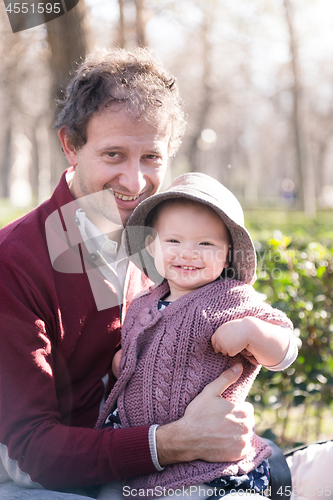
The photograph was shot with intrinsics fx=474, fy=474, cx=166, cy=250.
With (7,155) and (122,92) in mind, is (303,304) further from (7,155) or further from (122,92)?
(7,155)

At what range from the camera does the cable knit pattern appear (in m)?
1.96

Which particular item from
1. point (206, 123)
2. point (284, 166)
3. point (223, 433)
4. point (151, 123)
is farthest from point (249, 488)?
point (284, 166)

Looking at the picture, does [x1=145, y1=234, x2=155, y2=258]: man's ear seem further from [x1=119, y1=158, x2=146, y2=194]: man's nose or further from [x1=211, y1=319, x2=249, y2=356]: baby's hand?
[x1=211, y1=319, x2=249, y2=356]: baby's hand

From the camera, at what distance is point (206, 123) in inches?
896

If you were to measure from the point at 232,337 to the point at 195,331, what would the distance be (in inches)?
6.9

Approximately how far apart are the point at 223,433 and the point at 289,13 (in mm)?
12346

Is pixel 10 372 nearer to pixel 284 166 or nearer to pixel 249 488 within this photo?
pixel 249 488

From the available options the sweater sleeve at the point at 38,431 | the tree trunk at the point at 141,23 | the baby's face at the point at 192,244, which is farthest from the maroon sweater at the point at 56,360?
the tree trunk at the point at 141,23

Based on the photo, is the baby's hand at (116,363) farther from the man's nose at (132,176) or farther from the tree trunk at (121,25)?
the tree trunk at (121,25)

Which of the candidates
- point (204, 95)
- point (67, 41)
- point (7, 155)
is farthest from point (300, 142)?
point (7, 155)

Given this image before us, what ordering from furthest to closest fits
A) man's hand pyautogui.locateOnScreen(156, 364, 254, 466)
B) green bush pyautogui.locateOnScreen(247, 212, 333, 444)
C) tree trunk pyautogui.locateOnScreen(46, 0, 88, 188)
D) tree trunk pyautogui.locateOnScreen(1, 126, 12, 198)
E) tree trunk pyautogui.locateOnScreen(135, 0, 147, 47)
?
tree trunk pyautogui.locateOnScreen(1, 126, 12, 198) → tree trunk pyautogui.locateOnScreen(135, 0, 147, 47) → tree trunk pyautogui.locateOnScreen(46, 0, 88, 188) → green bush pyautogui.locateOnScreen(247, 212, 333, 444) → man's hand pyautogui.locateOnScreen(156, 364, 254, 466)

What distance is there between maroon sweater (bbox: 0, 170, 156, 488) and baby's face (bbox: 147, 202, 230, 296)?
1.22ft

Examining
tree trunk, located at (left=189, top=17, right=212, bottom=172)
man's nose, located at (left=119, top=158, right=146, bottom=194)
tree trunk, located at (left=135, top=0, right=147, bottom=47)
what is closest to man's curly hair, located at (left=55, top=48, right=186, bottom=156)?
man's nose, located at (left=119, top=158, right=146, bottom=194)

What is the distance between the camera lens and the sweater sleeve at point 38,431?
1885 millimetres
